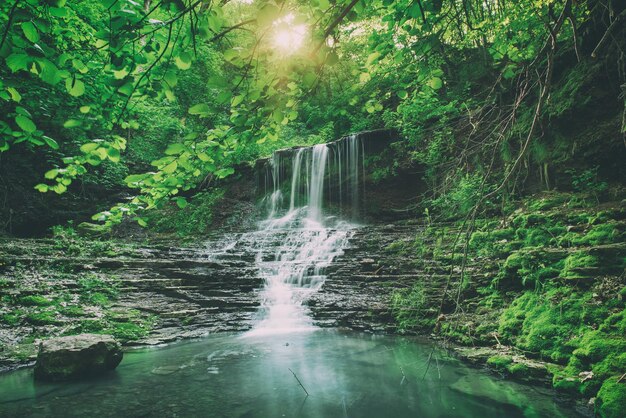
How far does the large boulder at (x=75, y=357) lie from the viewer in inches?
168

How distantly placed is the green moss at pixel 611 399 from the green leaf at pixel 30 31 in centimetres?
466

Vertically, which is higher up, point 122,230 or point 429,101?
point 429,101

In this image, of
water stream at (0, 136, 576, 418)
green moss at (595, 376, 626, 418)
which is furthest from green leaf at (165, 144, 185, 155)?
green moss at (595, 376, 626, 418)

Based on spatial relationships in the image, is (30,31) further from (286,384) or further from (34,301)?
(34,301)

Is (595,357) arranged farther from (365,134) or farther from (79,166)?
(365,134)

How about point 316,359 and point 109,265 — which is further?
point 109,265

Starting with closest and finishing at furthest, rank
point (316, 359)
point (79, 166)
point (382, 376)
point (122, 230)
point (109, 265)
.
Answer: point (79, 166) → point (382, 376) → point (316, 359) → point (109, 265) → point (122, 230)

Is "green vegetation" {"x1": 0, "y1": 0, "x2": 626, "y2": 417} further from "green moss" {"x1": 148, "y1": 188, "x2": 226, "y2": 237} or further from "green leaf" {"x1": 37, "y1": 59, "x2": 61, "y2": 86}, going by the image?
"green moss" {"x1": 148, "y1": 188, "x2": 226, "y2": 237}

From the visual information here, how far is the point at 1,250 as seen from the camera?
7.30 meters

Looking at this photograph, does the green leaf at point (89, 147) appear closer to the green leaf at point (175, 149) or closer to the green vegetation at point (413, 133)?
the green vegetation at point (413, 133)

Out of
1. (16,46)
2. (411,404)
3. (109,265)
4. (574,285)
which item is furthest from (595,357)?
(109,265)

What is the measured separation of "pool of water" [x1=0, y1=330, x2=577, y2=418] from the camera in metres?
3.54

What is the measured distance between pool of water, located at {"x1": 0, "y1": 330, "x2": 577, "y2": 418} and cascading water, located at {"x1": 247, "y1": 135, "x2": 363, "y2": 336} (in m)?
1.86

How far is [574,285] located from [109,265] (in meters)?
8.90
